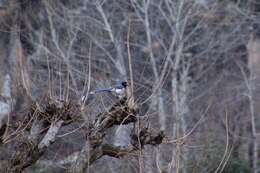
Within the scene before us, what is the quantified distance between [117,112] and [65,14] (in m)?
10.1

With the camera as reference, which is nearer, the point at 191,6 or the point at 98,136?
the point at 98,136

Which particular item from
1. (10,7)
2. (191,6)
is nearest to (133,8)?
(191,6)

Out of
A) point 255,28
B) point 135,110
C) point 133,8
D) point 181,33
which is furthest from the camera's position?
point 255,28

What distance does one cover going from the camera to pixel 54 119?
22.2 feet

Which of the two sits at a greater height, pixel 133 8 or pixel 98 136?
pixel 133 8

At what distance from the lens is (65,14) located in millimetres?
16344

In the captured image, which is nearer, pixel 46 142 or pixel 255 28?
pixel 46 142

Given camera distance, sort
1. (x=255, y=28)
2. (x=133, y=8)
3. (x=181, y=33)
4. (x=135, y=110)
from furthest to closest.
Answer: (x=255, y=28), (x=133, y=8), (x=181, y=33), (x=135, y=110)

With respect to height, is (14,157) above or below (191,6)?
below

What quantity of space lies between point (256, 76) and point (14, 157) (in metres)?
11.3

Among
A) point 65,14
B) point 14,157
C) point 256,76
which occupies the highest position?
point 65,14

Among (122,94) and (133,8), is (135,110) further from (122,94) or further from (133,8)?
(133,8)

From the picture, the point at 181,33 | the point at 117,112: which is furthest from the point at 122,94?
the point at 181,33

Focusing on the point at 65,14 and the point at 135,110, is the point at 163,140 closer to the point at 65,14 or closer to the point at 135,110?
the point at 135,110
